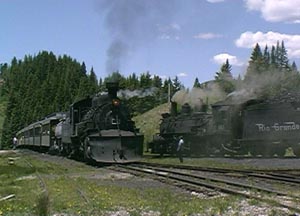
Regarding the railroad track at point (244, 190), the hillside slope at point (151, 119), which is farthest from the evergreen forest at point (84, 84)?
the railroad track at point (244, 190)

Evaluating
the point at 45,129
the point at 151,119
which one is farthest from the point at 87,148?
the point at 151,119

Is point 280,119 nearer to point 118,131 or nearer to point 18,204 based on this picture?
point 118,131

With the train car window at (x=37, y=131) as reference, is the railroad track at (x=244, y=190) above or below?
below

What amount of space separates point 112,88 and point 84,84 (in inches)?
4134

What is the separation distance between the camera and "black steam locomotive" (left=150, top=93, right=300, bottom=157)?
99.7 ft

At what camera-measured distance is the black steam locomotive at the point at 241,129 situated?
30391mm

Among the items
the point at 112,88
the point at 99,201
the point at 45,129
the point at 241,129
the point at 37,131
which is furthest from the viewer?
the point at 37,131

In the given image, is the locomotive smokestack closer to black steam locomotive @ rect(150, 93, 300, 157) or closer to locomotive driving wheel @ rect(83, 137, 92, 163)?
locomotive driving wheel @ rect(83, 137, 92, 163)

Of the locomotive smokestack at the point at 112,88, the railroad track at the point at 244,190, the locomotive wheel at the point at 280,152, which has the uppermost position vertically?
the locomotive smokestack at the point at 112,88

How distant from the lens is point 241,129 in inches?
1321

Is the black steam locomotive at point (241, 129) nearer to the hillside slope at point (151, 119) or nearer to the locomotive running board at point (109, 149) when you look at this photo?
the locomotive running board at point (109, 149)

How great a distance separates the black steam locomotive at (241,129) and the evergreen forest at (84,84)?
2.53 metres

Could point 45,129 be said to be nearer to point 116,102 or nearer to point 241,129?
point 241,129

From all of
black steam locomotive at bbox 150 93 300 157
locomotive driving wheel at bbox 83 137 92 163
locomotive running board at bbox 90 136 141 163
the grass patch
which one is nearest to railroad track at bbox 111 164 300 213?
the grass patch
